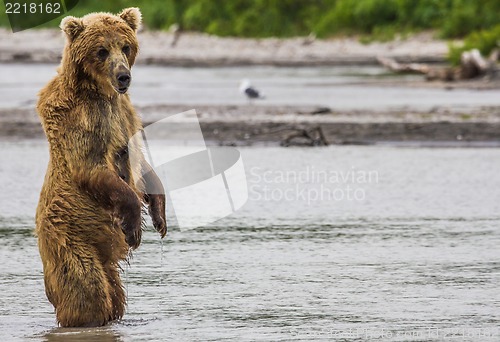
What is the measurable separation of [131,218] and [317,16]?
41801 mm

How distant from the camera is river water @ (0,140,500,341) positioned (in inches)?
260

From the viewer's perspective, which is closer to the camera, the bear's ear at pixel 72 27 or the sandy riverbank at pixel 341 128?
the bear's ear at pixel 72 27

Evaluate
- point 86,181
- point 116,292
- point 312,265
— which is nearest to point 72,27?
point 86,181

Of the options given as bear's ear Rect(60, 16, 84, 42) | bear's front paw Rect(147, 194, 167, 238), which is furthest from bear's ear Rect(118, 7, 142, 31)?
bear's front paw Rect(147, 194, 167, 238)

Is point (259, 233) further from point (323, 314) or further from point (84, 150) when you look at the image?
point (84, 150)

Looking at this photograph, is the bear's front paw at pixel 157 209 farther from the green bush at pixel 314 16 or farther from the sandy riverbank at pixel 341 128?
the green bush at pixel 314 16

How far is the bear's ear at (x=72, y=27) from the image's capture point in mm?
6289

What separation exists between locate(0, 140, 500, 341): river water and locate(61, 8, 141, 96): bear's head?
48.1 inches

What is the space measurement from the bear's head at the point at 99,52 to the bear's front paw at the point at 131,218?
0.55 m

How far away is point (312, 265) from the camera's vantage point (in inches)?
332

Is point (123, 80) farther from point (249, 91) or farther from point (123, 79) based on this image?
point (249, 91)

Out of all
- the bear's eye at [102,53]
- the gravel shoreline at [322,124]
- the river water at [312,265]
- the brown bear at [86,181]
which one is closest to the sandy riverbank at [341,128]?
the gravel shoreline at [322,124]

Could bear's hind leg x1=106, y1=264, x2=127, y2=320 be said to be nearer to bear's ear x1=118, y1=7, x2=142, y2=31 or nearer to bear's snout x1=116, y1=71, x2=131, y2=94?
bear's snout x1=116, y1=71, x2=131, y2=94

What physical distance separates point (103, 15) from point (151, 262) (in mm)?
2539
